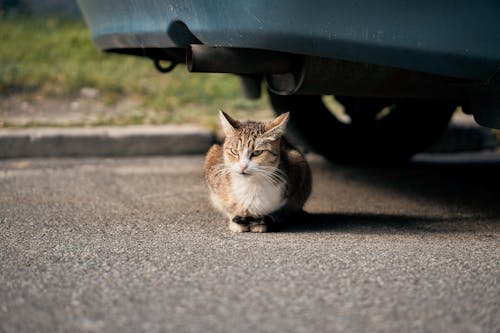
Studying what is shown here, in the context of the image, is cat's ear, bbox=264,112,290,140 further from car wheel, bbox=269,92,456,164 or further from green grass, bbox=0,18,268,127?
green grass, bbox=0,18,268,127

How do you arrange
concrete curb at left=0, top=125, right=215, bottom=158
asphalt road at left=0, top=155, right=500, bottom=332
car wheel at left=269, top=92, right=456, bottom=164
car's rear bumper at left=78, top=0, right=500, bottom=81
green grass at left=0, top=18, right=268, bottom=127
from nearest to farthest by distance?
asphalt road at left=0, top=155, right=500, bottom=332 → car's rear bumper at left=78, top=0, right=500, bottom=81 → car wheel at left=269, top=92, right=456, bottom=164 → concrete curb at left=0, top=125, right=215, bottom=158 → green grass at left=0, top=18, right=268, bottom=127

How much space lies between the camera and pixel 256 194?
3295 millimetres

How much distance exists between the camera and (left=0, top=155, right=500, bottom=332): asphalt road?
206cm

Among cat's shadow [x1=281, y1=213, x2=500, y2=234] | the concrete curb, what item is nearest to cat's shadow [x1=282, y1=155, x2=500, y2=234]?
cat's shadow [x1=281, y1=213, x2=500, y2=234]

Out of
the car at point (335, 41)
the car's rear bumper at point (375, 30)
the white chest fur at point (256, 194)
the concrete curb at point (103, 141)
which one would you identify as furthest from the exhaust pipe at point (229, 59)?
the concrete curb at point (103, 141)

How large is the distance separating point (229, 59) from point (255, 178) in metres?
0.62

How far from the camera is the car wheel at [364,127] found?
→ 4613 mm

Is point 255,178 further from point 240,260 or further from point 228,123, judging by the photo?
point 240,260

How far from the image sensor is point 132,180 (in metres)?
4.47

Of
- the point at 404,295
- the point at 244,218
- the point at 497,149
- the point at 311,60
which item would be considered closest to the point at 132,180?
the point at 244,218

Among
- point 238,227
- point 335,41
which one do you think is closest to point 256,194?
point 238,227

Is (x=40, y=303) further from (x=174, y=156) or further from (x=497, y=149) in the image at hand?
(x=497, y=149)

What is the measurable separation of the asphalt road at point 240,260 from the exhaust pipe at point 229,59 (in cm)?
71

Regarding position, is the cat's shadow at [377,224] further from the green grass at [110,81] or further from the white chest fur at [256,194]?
the green grass at [110,81]
